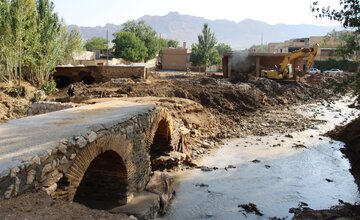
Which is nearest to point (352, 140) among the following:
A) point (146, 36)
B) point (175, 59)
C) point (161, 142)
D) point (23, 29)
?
point (161, 142)

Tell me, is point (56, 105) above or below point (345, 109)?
above

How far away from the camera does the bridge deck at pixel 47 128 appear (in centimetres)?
552

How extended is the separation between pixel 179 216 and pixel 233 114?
12.8m

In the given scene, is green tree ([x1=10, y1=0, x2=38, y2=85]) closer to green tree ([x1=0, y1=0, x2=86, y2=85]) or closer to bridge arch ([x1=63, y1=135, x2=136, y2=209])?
green tree ([x1=0, y1=0, x2=86, y2=85])

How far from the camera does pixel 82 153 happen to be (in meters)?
6.56

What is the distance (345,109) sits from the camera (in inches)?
1123

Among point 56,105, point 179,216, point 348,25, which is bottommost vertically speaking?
point 179,216

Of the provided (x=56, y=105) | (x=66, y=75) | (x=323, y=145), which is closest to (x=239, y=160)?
(x=323, y=145)

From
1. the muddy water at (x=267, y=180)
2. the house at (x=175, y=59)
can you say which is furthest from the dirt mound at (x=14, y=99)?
the house at (x=175, y=59)

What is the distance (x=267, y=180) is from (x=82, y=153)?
7787mm

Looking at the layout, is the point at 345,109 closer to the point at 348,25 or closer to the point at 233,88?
the point at 233,88

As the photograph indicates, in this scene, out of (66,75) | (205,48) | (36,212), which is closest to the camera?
(36,212)

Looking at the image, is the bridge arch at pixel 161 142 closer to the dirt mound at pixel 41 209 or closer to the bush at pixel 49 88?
the dirt mound at pixel 41 209

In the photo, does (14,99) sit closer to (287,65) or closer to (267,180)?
(267,180)
